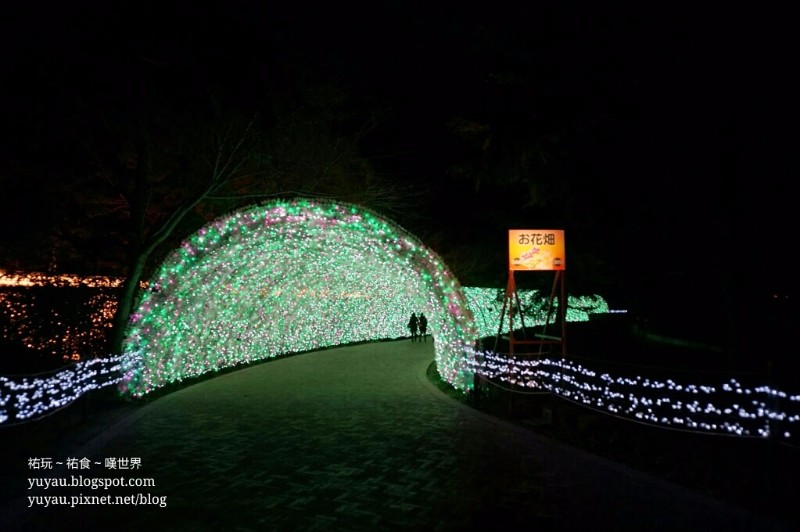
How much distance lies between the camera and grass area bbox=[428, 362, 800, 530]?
4.97m

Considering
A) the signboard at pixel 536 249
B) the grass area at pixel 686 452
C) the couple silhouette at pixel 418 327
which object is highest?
the signboard at pixel 536 249

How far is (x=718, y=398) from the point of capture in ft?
24.9

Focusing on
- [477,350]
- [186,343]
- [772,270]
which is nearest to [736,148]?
[772,270]

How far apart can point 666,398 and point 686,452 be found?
26.6 inches

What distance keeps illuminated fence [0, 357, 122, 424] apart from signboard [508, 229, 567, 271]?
720 cm

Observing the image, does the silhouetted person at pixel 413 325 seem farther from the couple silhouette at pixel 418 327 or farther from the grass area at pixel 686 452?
the grass area at pixel 686 452

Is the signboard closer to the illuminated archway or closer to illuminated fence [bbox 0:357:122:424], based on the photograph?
the illuminated archway

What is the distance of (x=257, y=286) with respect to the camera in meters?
14.8

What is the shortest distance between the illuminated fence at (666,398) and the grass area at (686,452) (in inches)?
7.8

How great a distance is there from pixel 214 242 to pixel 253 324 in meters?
5.61

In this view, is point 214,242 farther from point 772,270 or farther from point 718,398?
point 772,270

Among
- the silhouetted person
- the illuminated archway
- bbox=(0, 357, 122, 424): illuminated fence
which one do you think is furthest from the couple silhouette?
bbox=(0, 357, 122, 424): illuminated fence

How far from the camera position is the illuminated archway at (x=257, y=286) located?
10570 mm

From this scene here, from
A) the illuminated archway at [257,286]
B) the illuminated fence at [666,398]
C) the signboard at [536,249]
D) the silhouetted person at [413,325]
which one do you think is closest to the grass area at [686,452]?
the illuminated fence at [666,398]
